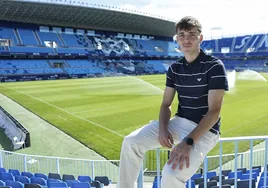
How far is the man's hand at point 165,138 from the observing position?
106 inches

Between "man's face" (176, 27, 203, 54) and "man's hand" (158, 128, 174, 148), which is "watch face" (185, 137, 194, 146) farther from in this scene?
"man's face" (176, 27, 203, 54)

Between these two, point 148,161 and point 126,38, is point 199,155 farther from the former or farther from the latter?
point 126,38

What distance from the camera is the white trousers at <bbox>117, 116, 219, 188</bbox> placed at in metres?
2.40

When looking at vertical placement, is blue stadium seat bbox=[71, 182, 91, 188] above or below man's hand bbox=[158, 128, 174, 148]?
below

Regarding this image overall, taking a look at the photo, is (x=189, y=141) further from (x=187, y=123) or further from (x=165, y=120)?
(x=165, y=120)

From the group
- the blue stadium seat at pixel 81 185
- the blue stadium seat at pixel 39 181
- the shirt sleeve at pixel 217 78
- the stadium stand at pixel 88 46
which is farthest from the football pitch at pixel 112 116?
the stadium stand at pixel 88 46

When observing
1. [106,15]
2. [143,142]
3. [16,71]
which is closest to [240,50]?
[106,15]

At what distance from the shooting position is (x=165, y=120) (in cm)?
288

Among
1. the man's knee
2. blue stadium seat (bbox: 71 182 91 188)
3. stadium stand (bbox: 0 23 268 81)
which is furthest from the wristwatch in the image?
stadium stand (bbox: 0 23 268 81)

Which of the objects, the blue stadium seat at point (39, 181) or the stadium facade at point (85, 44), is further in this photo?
the stadium facade at point (85, 44)

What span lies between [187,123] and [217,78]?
55cm

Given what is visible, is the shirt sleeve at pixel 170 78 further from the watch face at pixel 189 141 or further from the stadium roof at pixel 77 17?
the stadium roof at pixel 77 17

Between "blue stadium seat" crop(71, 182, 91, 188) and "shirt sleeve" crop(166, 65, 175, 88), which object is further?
"blue stadium seat" crop(71, 182, 91, 188)

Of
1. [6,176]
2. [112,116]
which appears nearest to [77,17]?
[112,116]
